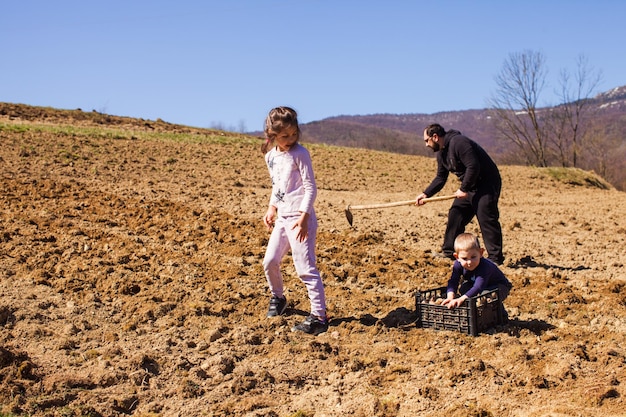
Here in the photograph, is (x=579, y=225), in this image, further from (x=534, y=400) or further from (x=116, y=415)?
(x=116, y=415)

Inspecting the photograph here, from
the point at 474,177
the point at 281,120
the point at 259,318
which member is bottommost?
the point at 259,318

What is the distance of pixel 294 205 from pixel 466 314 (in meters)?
1.57

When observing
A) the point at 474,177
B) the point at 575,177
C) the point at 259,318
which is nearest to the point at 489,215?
the point at 474,177

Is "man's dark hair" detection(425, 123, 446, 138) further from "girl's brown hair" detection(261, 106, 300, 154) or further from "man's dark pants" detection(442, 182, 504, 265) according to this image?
"girl's brown hair" detection(261, 106, 300, 154)

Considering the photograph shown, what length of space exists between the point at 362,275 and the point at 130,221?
4.08 meters

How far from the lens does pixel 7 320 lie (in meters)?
5.75

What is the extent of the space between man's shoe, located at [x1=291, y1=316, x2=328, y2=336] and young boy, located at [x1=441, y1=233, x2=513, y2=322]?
99cm

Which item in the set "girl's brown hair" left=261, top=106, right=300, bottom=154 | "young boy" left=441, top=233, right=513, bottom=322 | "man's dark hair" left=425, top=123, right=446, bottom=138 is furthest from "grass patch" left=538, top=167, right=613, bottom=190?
"girl's brown hair" left=261, top=106, right=300, bottom=154

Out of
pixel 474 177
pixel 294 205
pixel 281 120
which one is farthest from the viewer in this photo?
pixel 474 177

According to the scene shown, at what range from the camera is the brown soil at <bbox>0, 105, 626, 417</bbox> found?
433cm

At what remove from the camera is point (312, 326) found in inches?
217

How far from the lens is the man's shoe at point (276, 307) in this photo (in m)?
5.91

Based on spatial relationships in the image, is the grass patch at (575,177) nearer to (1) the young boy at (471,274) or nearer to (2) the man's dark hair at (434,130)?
(2) the man's dark hair at (434,130)

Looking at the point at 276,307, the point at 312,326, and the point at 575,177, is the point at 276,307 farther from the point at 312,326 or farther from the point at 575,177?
the point at 575,177
